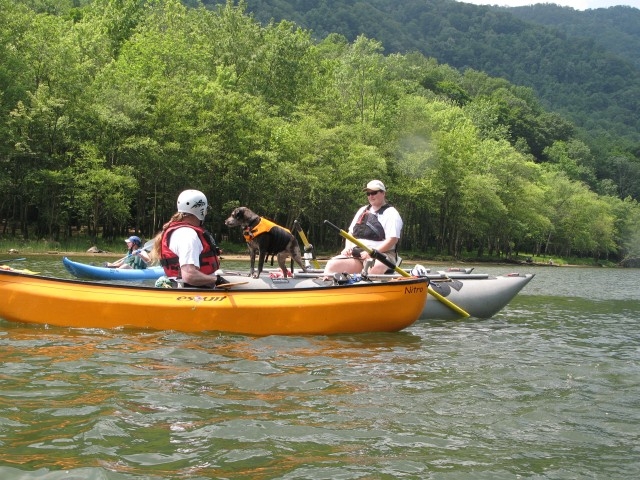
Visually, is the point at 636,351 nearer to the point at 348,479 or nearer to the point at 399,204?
the point at 348,479

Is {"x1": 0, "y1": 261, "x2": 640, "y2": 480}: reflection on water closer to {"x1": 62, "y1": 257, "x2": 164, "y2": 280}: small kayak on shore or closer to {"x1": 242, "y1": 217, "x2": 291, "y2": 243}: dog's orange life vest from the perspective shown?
{"x1": 242, "y1": 217, "x2": 291, "y2": 243}: dog's orange life vest

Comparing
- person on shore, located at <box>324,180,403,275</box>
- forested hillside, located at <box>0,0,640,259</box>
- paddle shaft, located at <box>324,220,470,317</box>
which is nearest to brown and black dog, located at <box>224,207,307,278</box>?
person on shore, located at <box>324,180,403,275</box>

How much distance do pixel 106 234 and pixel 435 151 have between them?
83.7ft

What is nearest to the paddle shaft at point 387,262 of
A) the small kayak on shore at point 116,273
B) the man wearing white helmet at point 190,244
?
the man wearing white helmet at point 190,244

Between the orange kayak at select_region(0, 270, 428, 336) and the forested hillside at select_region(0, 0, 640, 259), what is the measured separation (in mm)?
23839

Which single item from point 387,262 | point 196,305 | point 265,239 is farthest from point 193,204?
point 265,239

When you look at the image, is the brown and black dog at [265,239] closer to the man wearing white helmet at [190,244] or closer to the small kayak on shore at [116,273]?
the man wearing white helmet at [190,244]

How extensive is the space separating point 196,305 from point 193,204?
130 centimetres

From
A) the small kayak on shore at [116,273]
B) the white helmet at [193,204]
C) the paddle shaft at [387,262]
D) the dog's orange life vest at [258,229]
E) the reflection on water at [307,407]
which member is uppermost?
the white helmet at [193,204]

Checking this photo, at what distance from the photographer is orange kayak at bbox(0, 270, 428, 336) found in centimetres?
822

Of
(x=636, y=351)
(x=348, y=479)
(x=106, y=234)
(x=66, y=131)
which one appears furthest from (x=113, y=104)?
(x=348, y=479)

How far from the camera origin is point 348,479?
377 centimetres

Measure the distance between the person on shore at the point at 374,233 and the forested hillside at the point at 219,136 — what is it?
77.1 feet

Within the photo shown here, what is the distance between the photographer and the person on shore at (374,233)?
407 inches
